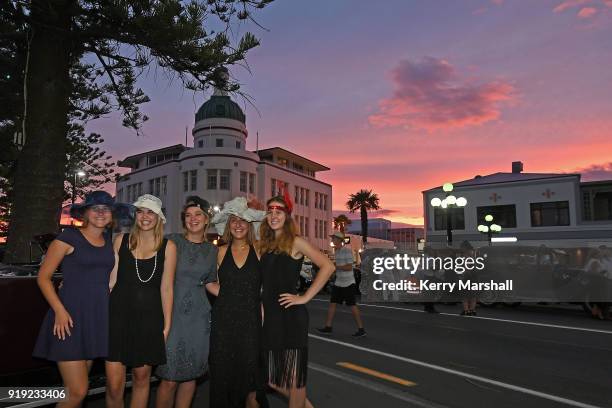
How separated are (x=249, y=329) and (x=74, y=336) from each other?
47.5 inches

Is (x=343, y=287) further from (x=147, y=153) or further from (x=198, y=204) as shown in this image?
(x=147, y=153)

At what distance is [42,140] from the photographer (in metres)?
6.46

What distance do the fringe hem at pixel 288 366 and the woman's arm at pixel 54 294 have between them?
1.43 metres

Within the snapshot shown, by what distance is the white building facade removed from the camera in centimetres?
3528

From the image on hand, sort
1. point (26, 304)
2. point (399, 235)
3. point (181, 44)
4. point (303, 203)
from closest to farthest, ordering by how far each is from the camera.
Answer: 1. point (26, 304)
2. point (181, 44)
3. point (303, 203)
4. point (399, 235)

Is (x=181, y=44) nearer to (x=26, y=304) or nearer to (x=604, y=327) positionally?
(x=26, y=304)

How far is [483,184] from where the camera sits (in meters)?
39.0

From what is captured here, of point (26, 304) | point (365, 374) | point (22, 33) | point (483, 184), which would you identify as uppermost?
point (483, 184)

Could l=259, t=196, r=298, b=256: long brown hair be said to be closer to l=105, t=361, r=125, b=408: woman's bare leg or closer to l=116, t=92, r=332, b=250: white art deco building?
l=105, t=361, r=125, b=408: woman's bare leg

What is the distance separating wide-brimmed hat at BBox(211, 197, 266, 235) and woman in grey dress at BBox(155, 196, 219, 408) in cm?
29

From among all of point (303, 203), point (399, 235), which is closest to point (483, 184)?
point (303, 203)

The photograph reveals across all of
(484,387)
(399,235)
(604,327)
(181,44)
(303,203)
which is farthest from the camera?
(399,235)

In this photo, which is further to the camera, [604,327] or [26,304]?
[604,327]

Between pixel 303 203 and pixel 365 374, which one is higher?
pixel 303 203
